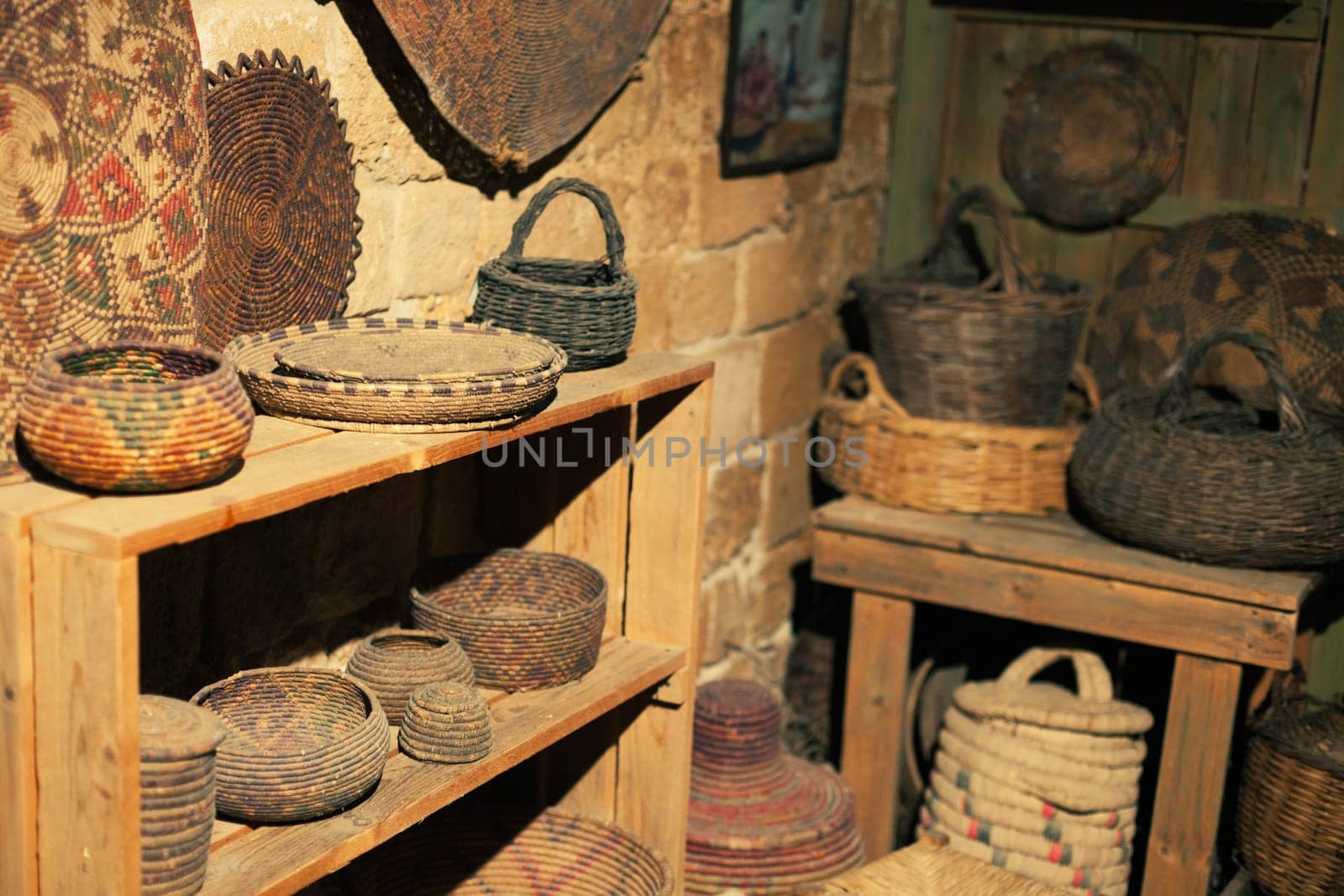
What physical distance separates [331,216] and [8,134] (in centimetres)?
49

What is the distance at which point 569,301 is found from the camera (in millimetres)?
1915

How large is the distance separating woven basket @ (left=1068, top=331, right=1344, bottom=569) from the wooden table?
0.06m

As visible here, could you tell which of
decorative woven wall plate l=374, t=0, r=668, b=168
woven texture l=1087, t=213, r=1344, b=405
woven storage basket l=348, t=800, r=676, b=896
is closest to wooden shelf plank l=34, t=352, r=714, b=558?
decorative woven wall plate l=374, t=0, r=668, b=168

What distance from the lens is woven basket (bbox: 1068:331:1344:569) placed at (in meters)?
2.37

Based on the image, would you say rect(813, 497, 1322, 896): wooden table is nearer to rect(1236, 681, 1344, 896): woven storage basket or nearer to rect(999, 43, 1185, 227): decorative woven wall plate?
rect(1236, 681, 1344, 896): woven storage basket

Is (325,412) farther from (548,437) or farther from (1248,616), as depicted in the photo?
(1248,616)

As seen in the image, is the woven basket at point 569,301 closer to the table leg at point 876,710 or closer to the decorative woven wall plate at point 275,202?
the decorative woven wall plate at point 275,202

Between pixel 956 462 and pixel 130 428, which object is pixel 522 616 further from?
pixel 956 462

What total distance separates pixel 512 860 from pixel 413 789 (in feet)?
1.98

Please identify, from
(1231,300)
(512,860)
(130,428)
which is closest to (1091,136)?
(1231,300)

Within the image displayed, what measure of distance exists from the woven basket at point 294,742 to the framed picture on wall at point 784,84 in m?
1.38

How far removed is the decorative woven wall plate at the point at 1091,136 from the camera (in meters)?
3.09

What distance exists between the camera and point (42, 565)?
1.28 metres

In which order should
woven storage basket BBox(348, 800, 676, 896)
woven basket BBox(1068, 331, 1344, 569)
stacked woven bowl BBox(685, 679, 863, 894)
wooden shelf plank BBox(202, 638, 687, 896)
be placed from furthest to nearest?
1. stacked woven bowl BBox(685, 679, 863, 894)
2. woven basket BBox(1068, 331, 1344, 569)
3. woven storage basket BBox(348, 800, 676, 896)
4. wooden shelf plank BBox(202, 638, 687, 896)
